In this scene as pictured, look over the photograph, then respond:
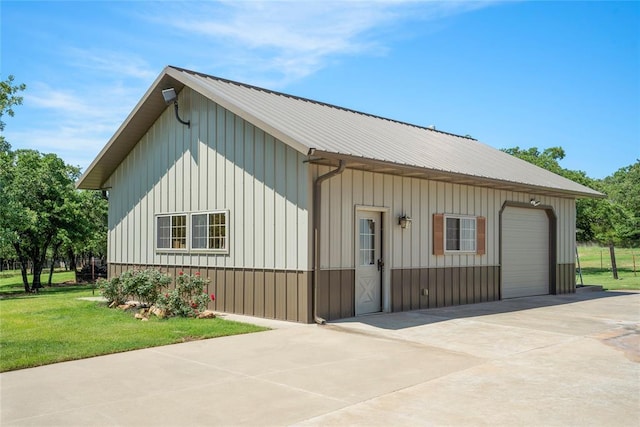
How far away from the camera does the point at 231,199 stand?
11.2 metres

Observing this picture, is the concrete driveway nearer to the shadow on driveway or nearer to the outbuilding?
the shadow on driveway

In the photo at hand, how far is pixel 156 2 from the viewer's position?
10.1m

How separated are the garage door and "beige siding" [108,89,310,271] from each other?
22.7 ft

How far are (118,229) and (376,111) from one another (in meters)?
7.93

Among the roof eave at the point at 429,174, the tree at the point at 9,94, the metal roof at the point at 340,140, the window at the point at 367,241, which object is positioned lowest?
the window at the point at 367,241

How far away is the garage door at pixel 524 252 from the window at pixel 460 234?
1.55m

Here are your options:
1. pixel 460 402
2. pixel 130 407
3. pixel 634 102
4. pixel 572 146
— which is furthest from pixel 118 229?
pixel 572 146

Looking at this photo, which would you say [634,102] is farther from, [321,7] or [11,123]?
[11,123]

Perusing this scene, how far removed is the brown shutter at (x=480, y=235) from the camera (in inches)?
528

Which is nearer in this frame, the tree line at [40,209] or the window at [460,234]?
the window at [460,234]

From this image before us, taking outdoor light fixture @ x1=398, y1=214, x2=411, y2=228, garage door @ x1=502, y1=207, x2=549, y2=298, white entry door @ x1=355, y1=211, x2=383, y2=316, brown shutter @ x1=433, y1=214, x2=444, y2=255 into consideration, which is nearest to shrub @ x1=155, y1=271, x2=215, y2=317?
white entry door @ x1=355, y1=211, x2=383, y2=316

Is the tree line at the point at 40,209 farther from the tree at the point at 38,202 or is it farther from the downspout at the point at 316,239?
the downspout at the point at 316,239

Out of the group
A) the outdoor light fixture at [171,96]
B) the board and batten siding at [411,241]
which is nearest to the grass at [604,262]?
the board and batten siding at [411,241]

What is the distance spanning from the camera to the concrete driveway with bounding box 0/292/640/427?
4770 mm
